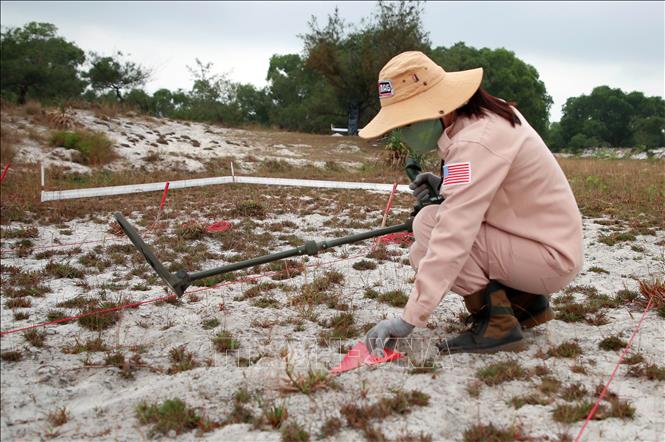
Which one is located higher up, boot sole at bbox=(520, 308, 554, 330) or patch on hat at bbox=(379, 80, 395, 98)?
patch on hat at bbox=(379, 80, 395, 98)

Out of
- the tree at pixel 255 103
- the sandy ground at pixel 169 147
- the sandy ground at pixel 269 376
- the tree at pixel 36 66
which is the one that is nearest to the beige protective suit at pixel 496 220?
the sandy ground at pixel 269 376

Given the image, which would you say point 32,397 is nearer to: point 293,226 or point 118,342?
point 118,342

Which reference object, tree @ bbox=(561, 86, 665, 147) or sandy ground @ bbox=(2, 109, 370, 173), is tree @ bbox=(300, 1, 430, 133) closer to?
sandy ground @ bbox=(2, 109, 370, 173)

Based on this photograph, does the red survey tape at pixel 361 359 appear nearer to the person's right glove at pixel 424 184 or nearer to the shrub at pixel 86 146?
the person's right glove at pixel 424 184

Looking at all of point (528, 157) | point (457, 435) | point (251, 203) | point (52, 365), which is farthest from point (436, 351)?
point (251, 203)

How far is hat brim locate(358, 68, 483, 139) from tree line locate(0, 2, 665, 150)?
14.0m

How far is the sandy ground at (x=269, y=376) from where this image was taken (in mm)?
2248

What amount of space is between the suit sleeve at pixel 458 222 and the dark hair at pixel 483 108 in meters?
0.22

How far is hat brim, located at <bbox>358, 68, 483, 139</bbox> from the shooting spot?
Answer: 2578mm

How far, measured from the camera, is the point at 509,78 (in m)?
36.1

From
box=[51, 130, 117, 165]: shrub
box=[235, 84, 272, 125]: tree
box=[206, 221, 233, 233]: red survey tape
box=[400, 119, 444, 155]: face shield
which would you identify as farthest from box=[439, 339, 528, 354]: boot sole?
box=[235, 84, 272, 125]: tree

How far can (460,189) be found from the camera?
2504mm

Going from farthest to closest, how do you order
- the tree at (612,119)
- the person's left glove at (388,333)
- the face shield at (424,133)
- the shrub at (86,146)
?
the tree at (612,119)
the shrub at (86,146)
the face shield at (424,133)
the person's left glove at (388,333)

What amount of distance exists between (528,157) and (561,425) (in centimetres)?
117
